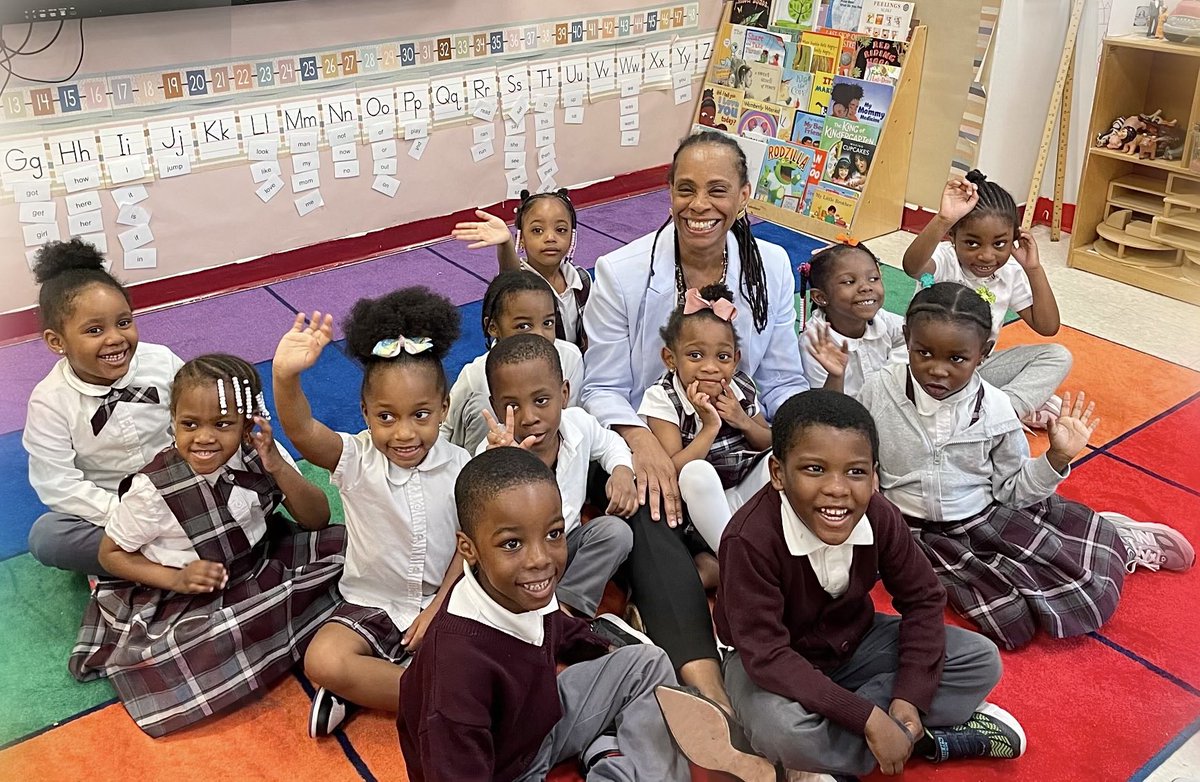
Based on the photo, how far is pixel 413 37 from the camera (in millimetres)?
3814

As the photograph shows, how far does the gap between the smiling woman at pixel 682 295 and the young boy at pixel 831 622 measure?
0.48 metres

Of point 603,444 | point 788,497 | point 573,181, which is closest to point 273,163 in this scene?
point 573,181

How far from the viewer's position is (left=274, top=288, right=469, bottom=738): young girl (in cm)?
181

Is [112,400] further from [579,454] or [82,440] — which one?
[579,454]

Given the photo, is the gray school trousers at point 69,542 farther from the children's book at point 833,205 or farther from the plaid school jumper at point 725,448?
the children's book at point 833,205

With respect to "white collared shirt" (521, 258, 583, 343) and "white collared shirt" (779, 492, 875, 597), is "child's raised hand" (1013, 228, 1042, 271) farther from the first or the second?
"white collared shirt" (779, 492, 875, 597)

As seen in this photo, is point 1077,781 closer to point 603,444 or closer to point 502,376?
point 603,444

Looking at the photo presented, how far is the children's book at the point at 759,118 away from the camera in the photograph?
4.45m

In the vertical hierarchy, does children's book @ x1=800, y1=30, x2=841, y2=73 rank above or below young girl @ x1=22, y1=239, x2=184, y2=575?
above

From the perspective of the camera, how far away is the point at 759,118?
4516 millimetres

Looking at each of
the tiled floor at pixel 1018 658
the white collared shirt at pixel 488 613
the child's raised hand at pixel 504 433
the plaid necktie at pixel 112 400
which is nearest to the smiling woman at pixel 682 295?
the child's raised hand at pixel 504 433

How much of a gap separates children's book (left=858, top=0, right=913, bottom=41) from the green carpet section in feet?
11.2

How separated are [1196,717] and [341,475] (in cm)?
160

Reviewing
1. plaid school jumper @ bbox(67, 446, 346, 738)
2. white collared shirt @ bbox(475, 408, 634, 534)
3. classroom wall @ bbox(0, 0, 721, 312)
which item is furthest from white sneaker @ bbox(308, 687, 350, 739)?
classroom wall @ bbox(0, 0, 721, 312)
